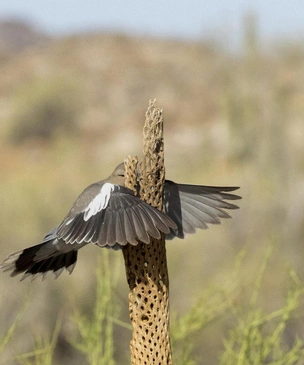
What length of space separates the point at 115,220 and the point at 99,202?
235 mm

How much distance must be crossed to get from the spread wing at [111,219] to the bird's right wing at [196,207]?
321 millimetres

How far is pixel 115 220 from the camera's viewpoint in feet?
9.97

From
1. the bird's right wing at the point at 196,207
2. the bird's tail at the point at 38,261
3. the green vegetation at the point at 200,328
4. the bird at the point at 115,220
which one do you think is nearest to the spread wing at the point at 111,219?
the bird at the point at 115,220

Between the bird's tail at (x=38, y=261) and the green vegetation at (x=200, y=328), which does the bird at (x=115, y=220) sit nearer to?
the bird's tail at (x=38, y=261)

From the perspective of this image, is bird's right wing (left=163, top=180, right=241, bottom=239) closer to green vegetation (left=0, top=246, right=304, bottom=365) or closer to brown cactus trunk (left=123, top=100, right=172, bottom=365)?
green vegetation (left=0, top=246, right=304, bottom=365)

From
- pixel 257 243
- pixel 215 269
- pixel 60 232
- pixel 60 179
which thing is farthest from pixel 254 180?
pixel 60 232

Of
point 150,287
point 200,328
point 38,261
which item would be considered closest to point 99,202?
point 38,261

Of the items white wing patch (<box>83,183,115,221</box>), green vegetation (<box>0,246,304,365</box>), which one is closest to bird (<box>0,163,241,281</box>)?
white wing patch (<box>83,183,115,221</box>)

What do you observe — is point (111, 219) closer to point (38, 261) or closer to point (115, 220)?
point (115, 220)

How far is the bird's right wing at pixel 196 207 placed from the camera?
3.40 metres

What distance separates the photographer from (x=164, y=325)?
109 inches

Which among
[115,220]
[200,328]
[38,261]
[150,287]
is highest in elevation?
[115,220]

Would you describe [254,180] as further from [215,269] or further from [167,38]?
[167,38]

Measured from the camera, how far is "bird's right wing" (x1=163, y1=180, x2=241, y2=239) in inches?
134
